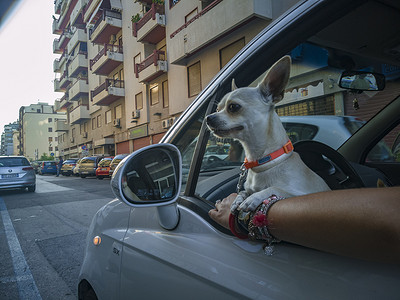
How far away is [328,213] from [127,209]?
121cm

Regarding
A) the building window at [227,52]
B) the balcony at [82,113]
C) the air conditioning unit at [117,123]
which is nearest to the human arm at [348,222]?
the building window at [227,52]

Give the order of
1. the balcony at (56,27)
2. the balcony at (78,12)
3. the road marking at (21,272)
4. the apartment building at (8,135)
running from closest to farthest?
the road marking at (21,272)
the balcony at (78,12)
the balcony at (56,27)
the apartment building at (8,135)

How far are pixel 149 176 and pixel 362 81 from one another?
164 centimetres

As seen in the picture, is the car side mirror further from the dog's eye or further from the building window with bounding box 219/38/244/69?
the building window with bounding box 219/38/244/69

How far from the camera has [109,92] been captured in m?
25.1

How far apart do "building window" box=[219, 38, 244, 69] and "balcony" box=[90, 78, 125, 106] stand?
14.7m

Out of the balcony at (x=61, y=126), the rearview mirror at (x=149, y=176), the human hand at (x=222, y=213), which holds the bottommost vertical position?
the human hand at (x=222, y=213)

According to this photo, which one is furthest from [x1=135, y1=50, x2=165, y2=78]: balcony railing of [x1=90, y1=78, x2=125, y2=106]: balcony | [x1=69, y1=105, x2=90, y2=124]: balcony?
[x1=69, y1=105, x2=90, y2=124]: balcony

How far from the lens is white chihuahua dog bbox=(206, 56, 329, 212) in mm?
1213

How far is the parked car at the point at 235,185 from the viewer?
785 millimetres

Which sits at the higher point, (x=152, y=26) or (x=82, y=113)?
(x=152, y=26)

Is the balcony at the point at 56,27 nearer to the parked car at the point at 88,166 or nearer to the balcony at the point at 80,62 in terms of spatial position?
the balcony at the point at 80,62

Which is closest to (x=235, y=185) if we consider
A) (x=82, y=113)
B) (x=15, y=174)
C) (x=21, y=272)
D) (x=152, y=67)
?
(x=21, y=272)

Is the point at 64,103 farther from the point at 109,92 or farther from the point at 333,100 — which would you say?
the point at 333,100
